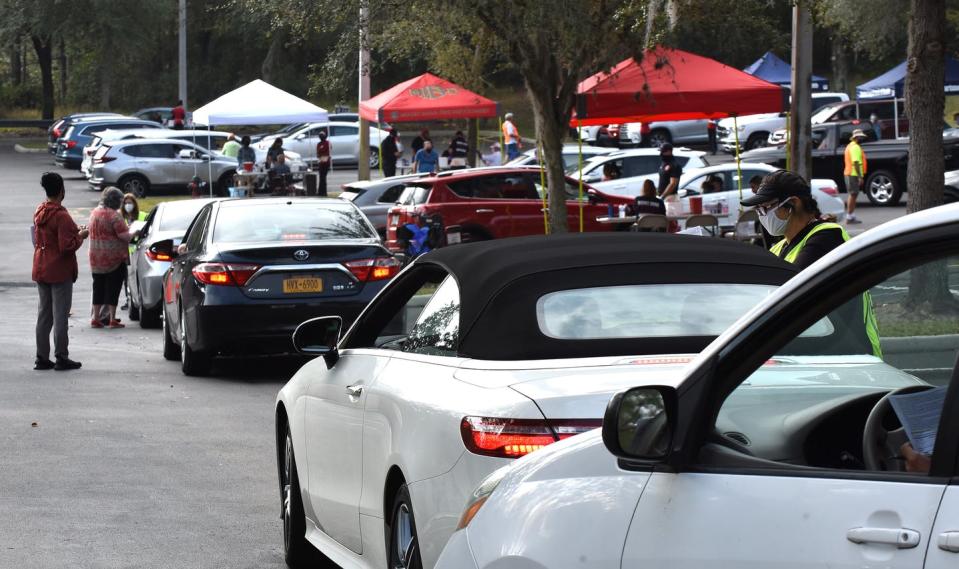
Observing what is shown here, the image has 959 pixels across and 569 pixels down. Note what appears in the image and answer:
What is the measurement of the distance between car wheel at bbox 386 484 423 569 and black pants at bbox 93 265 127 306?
43.0 ft

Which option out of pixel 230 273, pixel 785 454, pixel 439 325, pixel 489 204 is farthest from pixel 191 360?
pixel 489 204

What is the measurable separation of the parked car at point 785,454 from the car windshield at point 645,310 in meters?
1.74

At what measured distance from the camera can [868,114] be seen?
43.4 metres

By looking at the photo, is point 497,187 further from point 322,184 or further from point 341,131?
point 341,131

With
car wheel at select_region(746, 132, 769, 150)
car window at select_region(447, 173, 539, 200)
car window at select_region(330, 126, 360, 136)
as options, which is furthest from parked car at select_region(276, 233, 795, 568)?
car window at select_region(330, 126, 360, 136)

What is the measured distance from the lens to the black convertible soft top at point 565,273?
199 inches

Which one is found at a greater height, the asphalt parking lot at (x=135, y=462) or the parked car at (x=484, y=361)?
the parked car at (x=484, y=361)

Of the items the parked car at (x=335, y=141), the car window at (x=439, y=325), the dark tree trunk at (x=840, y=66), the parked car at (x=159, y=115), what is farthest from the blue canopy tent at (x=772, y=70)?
the car window at (x=439, y=325)

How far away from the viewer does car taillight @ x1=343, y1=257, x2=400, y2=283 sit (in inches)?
503

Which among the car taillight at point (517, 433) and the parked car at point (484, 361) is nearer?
the car taillight at point (517, 433)

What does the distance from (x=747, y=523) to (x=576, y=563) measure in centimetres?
56

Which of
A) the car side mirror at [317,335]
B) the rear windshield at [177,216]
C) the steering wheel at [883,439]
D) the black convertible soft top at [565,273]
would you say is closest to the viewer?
the steering wheel at [883,439]

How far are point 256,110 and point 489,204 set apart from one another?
30.2ft

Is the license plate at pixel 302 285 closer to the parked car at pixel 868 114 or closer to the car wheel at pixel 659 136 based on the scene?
the parked car at pixel 868 114
